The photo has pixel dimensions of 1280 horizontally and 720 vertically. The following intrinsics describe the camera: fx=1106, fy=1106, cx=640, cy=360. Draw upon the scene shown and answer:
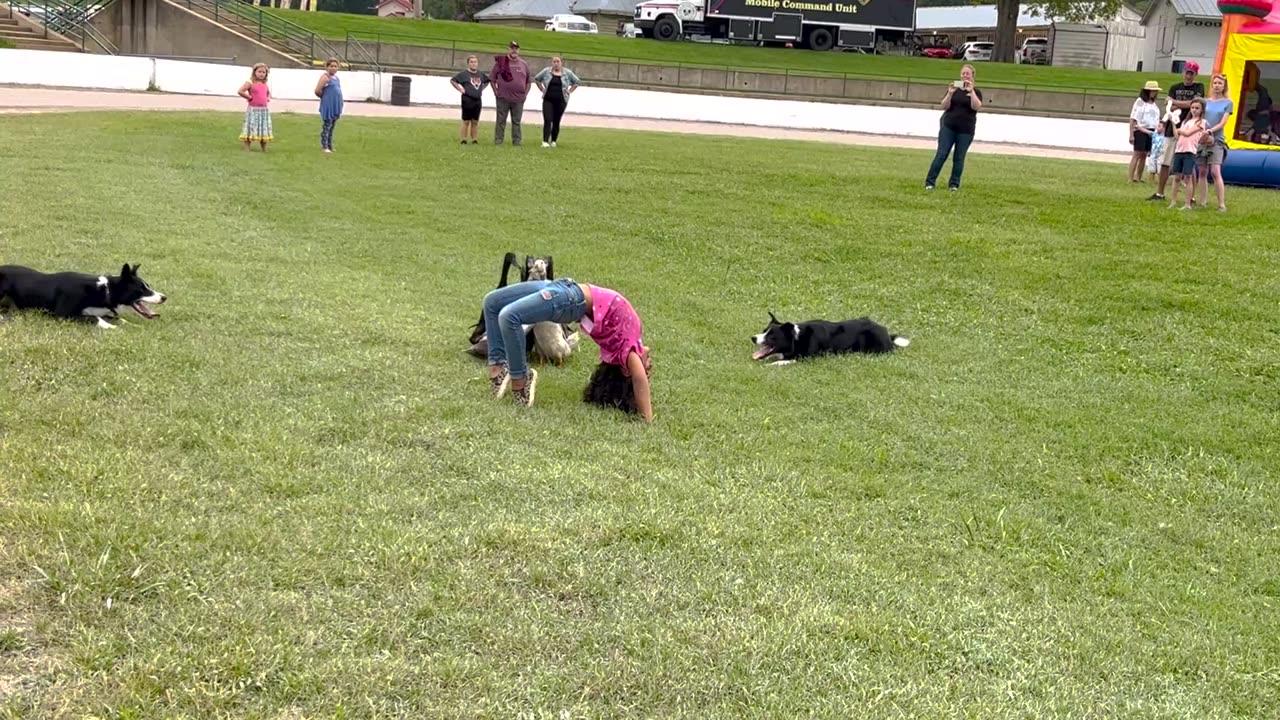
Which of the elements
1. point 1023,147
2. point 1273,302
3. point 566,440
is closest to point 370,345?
point 566,440

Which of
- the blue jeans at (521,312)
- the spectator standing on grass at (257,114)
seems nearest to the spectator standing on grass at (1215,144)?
the blue jeans at (521,312)

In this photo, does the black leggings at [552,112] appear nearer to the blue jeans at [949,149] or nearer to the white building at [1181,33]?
the blue jeans at [949,149]

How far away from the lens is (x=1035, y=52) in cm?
6341

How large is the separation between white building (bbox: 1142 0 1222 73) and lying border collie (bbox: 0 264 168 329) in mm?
58019

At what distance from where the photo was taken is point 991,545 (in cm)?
472

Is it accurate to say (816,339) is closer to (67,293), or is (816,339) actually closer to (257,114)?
(67,293)

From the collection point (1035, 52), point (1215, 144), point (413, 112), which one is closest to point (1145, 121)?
point (1215, 144)

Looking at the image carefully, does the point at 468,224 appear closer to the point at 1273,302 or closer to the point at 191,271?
the point at 191,271

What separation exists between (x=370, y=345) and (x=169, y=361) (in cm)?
132

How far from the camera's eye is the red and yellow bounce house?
1847 centimetres

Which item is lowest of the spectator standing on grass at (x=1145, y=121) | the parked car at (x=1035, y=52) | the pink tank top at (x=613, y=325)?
the pink tank top at (x=613, y=325)

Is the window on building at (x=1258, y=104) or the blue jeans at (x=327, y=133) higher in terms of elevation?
the window on building at (x=1258, y=104)

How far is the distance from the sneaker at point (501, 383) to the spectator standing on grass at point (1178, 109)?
1215cm

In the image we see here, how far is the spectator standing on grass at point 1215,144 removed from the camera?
1389 cm
